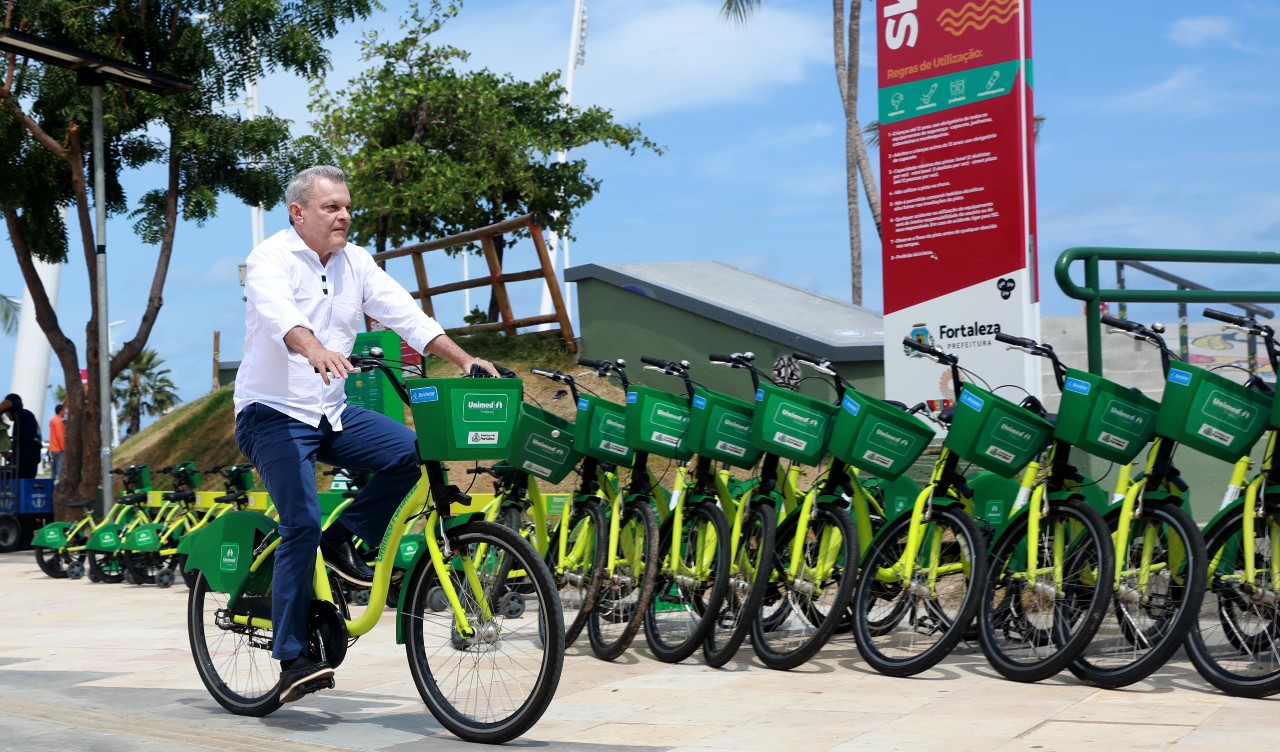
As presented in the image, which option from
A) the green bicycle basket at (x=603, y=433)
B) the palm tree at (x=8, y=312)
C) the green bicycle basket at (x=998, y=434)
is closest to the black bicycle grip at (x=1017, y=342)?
the green bicycle basket at (x=998, y=434)

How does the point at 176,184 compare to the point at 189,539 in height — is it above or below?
above

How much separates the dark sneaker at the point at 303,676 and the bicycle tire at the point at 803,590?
6.66ft

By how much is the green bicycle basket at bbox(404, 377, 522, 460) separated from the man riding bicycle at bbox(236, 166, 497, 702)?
1.01 ft

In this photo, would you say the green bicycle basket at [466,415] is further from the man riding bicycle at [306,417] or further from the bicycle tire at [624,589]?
the bicycle tire at [624,589]

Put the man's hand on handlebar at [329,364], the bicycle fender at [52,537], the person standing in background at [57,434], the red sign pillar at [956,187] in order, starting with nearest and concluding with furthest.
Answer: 1. the man's hand on handlebar at [329,364]
2. the red sign pillar at [956,187]
3. the bicycle fender at [52,537]
4. the person standing in background at [57,434]

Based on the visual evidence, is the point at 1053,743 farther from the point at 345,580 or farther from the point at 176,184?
the point at 176,184

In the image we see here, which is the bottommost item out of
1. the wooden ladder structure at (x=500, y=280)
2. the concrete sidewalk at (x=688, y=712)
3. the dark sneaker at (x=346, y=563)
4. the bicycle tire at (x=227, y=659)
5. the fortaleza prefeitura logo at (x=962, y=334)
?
the concrete sidewalk at (x=688, y=712)

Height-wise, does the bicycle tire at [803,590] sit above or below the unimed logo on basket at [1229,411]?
below

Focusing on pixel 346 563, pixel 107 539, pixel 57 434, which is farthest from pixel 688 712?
pixel 57 434

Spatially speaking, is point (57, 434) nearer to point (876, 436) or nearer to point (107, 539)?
point (107, 539)

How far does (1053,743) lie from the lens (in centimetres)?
444

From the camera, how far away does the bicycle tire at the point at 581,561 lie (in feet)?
21.7

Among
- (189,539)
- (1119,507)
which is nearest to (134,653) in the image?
(189,539)

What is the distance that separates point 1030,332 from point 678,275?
21.4 ft
